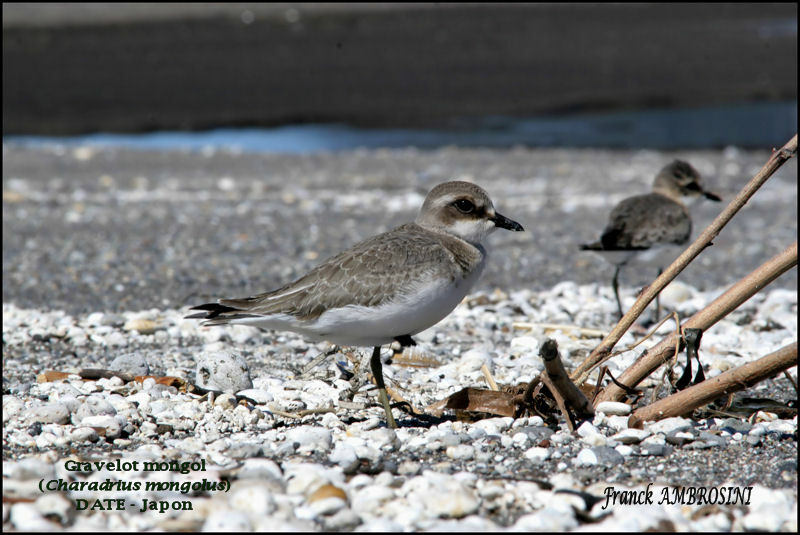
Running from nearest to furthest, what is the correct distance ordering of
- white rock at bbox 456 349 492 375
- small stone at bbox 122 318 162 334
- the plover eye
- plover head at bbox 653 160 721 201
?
the plover eye < white rock at bbox 456 349 492 375 < small stone at bbox 122 318 162 334 < plover head at bbox 653 160 721 201

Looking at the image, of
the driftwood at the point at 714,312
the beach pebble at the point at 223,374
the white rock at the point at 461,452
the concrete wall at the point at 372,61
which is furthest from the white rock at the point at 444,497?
the concrete wall at the point at 372,61

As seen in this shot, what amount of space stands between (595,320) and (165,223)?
20.9 ft

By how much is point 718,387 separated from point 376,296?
1.71 metres

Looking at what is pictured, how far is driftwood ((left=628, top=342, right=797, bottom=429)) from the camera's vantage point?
4.31 metres

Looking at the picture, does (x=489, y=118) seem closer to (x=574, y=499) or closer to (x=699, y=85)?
(x=699, y=85)

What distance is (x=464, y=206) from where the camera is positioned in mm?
5496

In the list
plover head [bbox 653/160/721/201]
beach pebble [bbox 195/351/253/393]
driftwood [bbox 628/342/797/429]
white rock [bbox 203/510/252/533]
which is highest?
plover head [bbox 653/160/721/201]

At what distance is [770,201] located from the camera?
42.5ft

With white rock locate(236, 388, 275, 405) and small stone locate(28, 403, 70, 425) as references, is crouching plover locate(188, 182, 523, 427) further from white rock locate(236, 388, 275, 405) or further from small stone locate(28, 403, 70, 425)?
small stone locate(28, 403, 70, 425)

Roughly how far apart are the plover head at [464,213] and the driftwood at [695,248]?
102cm

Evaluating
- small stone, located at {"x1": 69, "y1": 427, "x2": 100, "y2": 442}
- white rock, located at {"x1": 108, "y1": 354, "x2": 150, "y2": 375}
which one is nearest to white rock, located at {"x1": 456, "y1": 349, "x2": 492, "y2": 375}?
white rock, located at {"x1": 108, "y1": 354, "x2": 150, "y2": 375}

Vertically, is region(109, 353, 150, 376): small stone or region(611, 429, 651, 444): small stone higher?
region(109, 353, 150, 376): small stone

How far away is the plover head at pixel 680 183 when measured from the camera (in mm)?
8992

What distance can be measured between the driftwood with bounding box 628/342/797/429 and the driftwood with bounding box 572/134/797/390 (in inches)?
11.0
